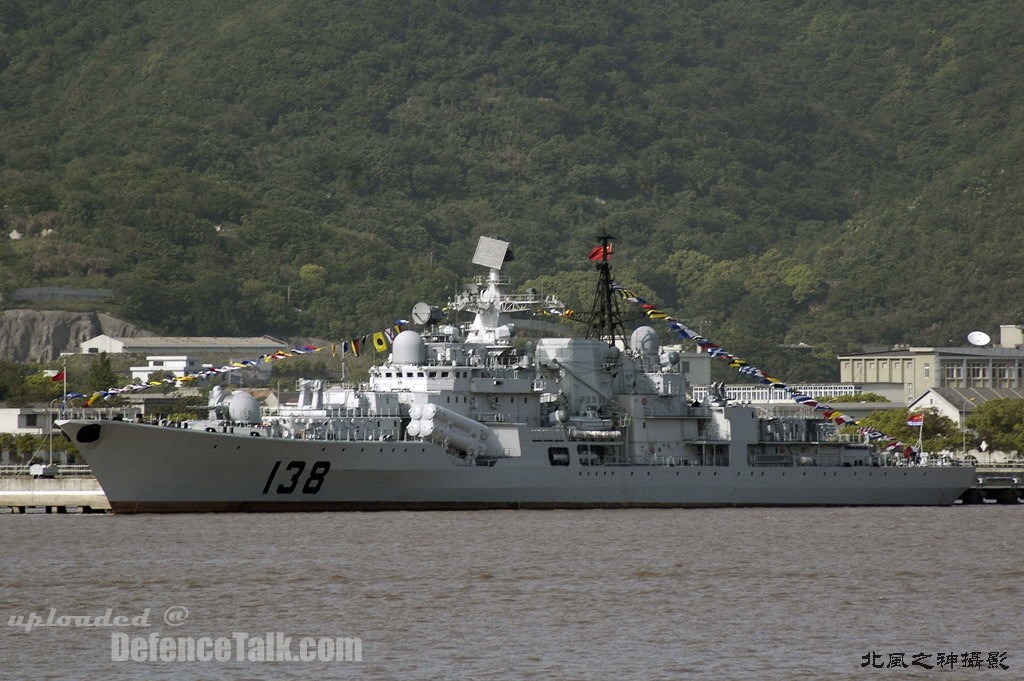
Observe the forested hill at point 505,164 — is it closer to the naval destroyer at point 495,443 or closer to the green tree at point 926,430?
the green tree at point 926,430

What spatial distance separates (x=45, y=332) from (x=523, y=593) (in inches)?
3492

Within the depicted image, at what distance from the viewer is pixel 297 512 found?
181 ft

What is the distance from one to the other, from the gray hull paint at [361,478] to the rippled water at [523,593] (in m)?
1.28

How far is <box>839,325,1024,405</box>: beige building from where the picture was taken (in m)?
110

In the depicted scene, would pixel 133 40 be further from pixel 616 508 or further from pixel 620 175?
pixel 616 508

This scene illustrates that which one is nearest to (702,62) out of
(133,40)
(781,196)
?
(781,196)

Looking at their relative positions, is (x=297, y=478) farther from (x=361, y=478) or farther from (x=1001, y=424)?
(x=1001, y=424)

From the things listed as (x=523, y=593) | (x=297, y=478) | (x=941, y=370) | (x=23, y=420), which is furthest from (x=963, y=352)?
(x=523, y=593)

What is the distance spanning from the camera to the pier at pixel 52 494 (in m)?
61.2

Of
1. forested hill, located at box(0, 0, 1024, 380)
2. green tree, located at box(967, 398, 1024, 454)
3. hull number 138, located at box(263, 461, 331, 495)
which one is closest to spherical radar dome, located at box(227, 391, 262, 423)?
hull number 138, located at box(263, 461, 331, 495)

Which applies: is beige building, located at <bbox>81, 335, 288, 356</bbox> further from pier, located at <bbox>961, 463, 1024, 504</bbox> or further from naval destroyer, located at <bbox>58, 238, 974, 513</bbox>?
naval destroyer, located at <bbox>58, 238, 974, 513</bbox>

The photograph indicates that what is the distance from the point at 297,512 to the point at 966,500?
27.3m

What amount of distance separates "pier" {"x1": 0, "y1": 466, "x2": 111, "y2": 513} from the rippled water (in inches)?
291

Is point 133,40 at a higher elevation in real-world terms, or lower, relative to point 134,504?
higher
